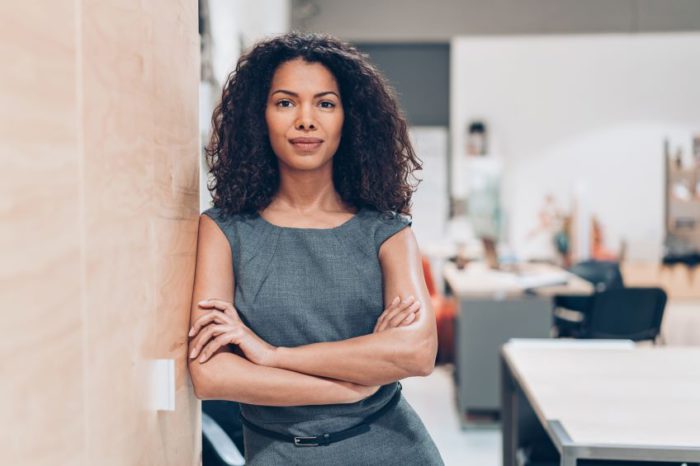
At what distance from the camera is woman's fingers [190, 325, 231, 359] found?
142 cm

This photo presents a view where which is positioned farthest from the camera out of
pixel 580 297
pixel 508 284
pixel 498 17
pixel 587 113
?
pixel 498 17

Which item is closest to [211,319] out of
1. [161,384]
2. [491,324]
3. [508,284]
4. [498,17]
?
[161,384]

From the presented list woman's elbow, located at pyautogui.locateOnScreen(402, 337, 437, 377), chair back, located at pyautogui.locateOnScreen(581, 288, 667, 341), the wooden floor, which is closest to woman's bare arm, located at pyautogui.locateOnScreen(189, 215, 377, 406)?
woman's elbow, located at pyautogui.locateOnScreen(402, 337, 437, 377)

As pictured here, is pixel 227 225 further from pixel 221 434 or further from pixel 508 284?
pixel 508 284

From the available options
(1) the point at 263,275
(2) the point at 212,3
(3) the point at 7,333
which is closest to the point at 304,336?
(1) the point at 263,275

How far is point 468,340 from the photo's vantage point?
4.36 m

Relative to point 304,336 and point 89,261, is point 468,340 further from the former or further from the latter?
point 89,261

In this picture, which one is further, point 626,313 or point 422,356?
point 626,313

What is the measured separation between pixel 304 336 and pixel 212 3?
7.57 feet

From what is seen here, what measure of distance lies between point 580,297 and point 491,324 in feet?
4.60

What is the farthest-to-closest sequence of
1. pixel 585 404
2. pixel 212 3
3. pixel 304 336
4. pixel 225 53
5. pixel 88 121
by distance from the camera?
pixel 225 53 → pixel 212 3 → pixel 585 404 → pixel 304 336 → pixel 88 121

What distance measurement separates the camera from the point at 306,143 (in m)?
1.53

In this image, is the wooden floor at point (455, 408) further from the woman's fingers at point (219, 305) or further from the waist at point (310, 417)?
the woman's fingers at point (219, 305)

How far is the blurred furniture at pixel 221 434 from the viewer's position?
5.98 ft
